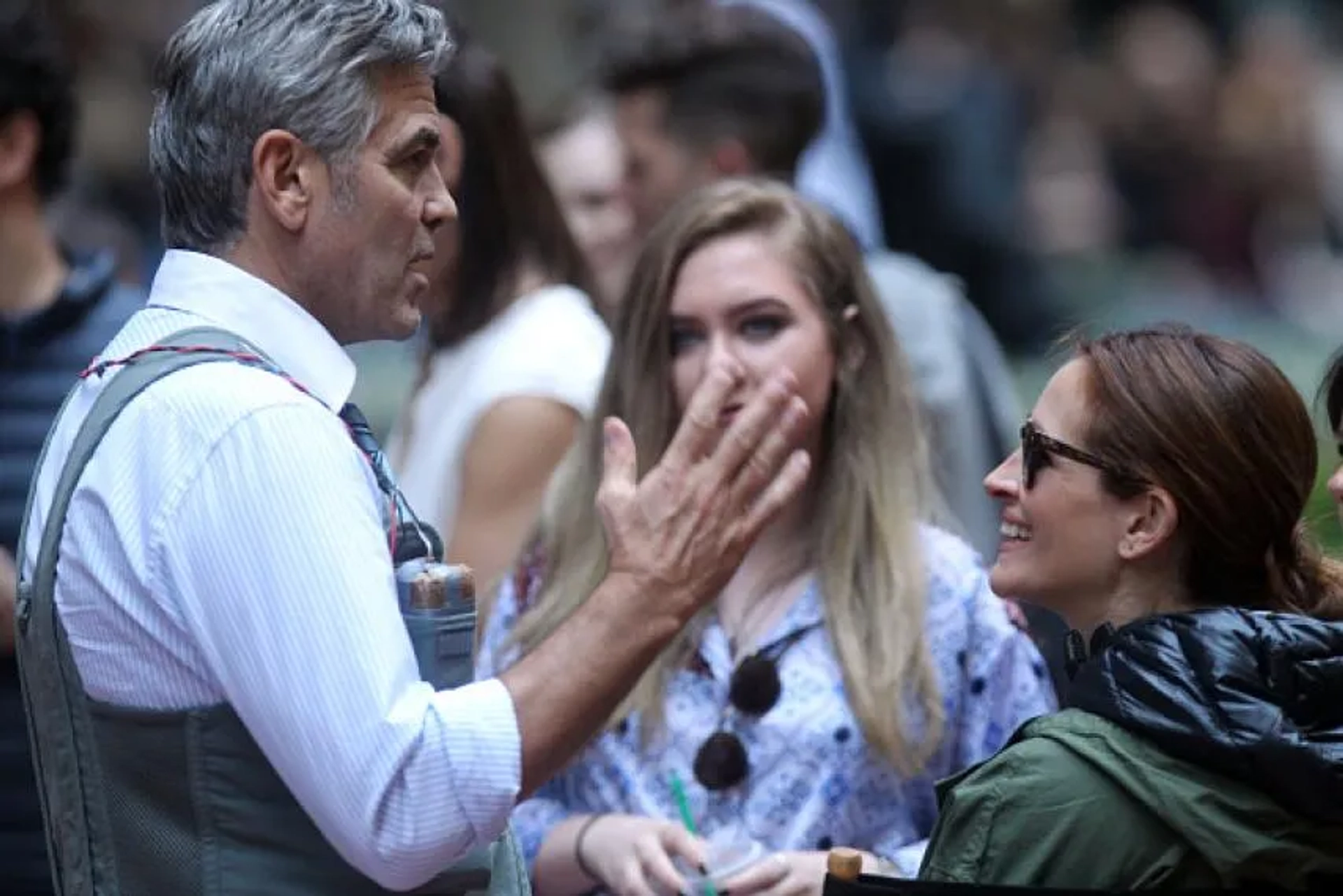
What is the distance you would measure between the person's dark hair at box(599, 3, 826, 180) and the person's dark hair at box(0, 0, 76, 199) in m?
1.56

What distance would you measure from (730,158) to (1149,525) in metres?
2.58

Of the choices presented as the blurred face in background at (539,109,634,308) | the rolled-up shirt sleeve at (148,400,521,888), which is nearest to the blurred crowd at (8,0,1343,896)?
the rolled-up shirt sleeve at (148,400,521,888)

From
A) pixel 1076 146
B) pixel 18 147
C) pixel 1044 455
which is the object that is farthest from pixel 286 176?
pixel 1076 146

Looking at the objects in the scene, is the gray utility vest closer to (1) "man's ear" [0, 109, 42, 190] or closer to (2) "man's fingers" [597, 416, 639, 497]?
(2) "man's fingers" [597, 416, 639, 497]

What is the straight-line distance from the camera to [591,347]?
4.74m

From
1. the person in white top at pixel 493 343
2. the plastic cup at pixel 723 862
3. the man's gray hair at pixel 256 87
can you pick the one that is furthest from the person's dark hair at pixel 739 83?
the man's gray hair at pixel 256 87

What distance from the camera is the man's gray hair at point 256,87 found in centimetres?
282

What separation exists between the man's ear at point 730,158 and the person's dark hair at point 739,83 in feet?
0.04

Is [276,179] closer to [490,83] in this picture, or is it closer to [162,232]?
[162,232]

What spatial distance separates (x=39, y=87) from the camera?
14.8ft

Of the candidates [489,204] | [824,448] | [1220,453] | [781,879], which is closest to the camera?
[1220,453]

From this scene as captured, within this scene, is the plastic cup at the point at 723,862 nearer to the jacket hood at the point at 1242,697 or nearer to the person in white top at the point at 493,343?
the jacket hood at the point at 1242,697

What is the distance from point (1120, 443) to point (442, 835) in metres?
1.07

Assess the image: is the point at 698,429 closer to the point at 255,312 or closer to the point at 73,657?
the point at 255,312
